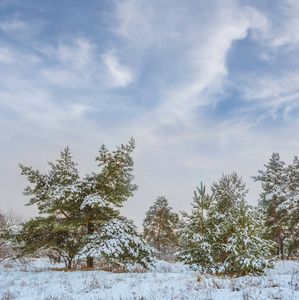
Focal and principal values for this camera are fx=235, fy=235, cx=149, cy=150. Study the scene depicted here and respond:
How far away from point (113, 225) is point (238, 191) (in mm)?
11916

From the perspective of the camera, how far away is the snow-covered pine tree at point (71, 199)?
13.9 metres

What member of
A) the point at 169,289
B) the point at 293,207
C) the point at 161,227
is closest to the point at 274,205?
the point at 293,207

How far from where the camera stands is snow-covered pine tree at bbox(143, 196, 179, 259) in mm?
33281

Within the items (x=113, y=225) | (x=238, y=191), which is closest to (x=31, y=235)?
(x=113, y=225)

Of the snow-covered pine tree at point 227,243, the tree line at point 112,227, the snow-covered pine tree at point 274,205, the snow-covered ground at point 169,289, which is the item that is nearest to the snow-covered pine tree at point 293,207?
the snow-covered pine tree at point 274,205

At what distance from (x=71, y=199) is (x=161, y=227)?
2291 cm

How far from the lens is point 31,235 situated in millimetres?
14453

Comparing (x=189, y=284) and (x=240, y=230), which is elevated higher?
(x=240, y=230)

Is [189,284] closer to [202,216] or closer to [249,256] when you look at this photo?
[249,256]

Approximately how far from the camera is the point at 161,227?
33906 millimetres

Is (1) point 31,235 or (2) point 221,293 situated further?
(1) point 31,235

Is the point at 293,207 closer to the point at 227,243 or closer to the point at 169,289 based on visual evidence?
the point at 227,243

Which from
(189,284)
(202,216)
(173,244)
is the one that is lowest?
(173,244)

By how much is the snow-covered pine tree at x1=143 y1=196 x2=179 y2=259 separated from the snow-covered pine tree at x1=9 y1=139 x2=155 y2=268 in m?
19.9
